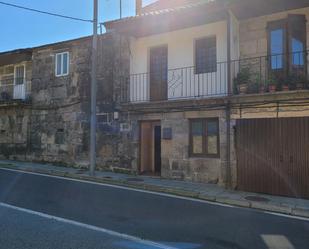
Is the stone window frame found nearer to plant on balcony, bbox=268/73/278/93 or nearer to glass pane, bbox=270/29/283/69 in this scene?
glass pane, bbox=270/29/283/69

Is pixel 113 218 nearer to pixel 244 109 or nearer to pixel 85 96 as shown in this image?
pixel 244 109

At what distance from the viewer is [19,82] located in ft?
59.5

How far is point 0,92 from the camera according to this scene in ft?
62.4

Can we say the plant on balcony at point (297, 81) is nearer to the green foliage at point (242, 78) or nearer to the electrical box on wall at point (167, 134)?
the green foliage at point (242, 78)

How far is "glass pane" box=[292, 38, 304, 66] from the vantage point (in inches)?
422

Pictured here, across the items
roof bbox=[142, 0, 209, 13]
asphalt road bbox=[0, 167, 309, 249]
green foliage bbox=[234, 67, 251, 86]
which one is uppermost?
roof bbox=[142, 0, 209, 13]

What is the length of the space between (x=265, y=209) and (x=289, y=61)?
4.85 m

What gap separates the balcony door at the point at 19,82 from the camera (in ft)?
58.2

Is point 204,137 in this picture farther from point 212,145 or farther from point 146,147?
point 146,147

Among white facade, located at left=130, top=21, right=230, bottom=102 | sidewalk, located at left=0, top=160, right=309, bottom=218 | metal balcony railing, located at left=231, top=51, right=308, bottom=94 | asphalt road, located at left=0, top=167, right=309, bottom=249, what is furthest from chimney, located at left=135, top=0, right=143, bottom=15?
asphalt road, located at left=0, top=167, right=309, bottom=249

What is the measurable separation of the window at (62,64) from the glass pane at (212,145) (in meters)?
7.39

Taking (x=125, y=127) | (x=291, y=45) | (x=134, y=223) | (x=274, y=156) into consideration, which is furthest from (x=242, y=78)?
(x=134, y=223)

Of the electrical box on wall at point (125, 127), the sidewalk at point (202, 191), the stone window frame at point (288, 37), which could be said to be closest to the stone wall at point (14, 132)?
the sidewalk at point (202, 191)

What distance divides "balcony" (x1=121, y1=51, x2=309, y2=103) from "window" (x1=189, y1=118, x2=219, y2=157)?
91cm
